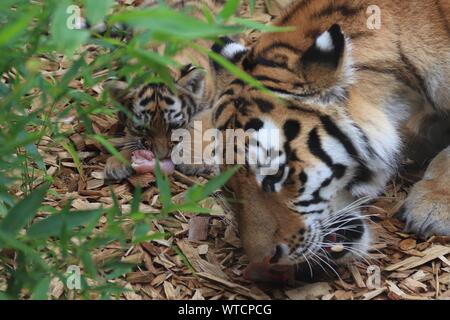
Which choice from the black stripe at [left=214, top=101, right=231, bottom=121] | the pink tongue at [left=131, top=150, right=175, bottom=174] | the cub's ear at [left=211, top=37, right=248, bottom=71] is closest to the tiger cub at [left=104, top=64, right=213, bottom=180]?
the pink tongue at [left=131, top=150, right=175, bottom=174]

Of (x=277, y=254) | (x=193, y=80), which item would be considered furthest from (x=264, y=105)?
(x=193, y=80)

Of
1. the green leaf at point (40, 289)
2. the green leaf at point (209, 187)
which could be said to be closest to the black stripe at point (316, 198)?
the green leaf at point (209, 187)

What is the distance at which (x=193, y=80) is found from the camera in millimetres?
3842

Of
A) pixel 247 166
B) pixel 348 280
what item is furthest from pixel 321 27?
pixel 348 280

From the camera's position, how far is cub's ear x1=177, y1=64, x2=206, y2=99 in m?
3.80

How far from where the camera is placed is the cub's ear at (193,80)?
3799 mm

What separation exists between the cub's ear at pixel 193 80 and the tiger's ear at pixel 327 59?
1.01m

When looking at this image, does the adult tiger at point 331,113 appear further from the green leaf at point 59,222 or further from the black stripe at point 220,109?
the green leaf at point 59,222

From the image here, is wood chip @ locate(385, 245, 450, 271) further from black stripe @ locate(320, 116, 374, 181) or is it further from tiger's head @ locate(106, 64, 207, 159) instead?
tiger's head @ locate(106, 64, 207, 159)

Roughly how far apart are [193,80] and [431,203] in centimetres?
128

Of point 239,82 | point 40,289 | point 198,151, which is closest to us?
point 40,289

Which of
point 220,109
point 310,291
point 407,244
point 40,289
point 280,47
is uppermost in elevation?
point 280,47

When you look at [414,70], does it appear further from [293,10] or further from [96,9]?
[96,9]

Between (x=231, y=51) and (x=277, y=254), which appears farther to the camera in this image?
(x=231, y=51)
